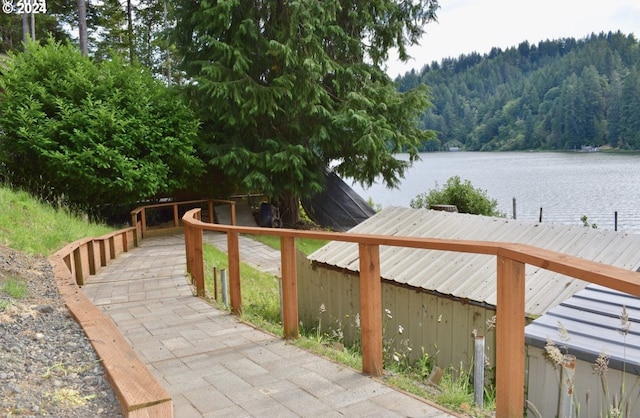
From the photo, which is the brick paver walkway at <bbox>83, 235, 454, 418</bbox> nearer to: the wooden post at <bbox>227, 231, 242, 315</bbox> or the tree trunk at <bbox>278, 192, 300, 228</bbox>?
the wooden post at <bbox>227, 231, 242, 315</bbox>

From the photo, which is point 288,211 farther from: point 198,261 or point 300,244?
point 198,261

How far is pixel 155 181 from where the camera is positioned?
12.2 meters

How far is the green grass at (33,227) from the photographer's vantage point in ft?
20.0

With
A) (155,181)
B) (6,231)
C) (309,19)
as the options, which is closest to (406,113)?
(309,19)

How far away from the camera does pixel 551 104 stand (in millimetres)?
68938

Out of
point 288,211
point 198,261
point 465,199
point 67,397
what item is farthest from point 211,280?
point 465,199

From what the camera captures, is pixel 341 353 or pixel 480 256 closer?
pixel 341 353

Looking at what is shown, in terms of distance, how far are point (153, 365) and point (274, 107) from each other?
10.8m

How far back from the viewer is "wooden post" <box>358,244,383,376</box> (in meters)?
2.78

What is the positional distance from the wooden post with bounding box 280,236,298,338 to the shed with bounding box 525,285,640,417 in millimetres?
1696

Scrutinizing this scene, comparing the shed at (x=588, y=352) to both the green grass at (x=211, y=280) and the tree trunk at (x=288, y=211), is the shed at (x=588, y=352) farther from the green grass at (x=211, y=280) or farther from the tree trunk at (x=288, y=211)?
the tree trunk at (x=288, y=211)

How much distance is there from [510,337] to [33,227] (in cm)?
734

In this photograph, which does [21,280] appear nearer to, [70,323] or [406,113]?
[70,323]

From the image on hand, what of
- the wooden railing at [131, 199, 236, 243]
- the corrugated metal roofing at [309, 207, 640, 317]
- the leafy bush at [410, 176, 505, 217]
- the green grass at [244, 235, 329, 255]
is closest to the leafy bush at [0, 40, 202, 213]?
the wooden railing at [131, 199, 236, 243]
